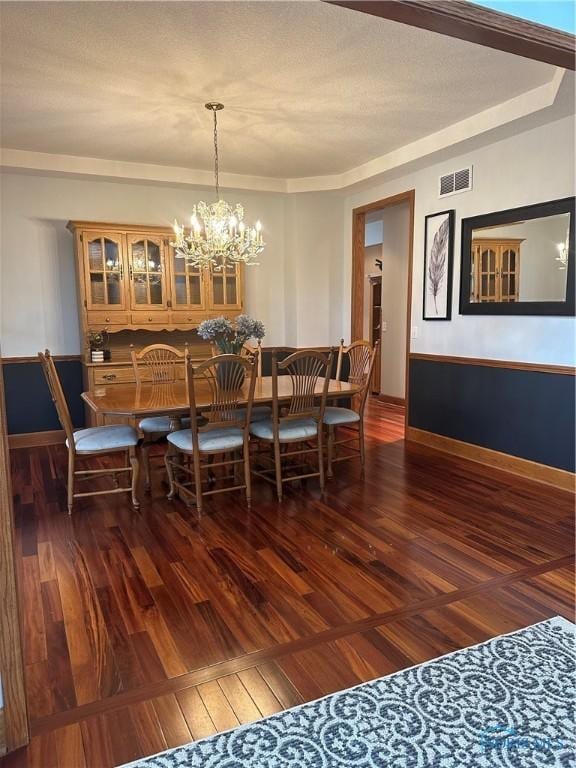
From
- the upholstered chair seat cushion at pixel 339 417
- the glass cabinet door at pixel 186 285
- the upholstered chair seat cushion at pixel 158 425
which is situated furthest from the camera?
the glass cabinet door at pixel 186 285

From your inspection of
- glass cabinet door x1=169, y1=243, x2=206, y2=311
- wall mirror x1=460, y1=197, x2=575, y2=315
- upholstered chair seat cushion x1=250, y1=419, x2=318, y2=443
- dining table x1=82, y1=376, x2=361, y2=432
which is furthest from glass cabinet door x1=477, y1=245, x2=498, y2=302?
glass cabinet door x1=169, y1=243, x2=206, y2=311

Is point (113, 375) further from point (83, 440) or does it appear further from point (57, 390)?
point (57, 390)

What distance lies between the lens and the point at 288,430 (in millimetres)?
3674

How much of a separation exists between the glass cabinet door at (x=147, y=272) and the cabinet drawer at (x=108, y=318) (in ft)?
0.47

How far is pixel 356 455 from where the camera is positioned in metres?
4.38

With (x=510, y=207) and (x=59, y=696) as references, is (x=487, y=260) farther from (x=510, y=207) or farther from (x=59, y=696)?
(x=59, y=696)

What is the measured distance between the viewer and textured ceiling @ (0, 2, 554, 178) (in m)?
2.54

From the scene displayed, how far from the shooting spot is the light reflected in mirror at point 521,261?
12.0 ft

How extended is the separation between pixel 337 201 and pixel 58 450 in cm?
409

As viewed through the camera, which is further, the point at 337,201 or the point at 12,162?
the point at 337,201

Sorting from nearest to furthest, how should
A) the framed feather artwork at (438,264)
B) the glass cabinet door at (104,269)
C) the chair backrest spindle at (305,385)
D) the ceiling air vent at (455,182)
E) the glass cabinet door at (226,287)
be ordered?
the chair backrest spindle at (305,385), the ceiling air vent at (455,182), the framed feather artwork at (438,264), the glass cabinet door at (104,269), the glass cabinet door at (226,287)

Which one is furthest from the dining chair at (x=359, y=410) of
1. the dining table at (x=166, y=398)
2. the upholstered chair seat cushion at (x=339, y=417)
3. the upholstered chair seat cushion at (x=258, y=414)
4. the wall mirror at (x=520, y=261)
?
the wall mirror at (x=520, y=261)

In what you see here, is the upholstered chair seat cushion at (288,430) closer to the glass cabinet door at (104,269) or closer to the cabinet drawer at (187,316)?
the cabinet drawer at (187,316)

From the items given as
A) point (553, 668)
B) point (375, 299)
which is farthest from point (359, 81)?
point (375, 299)
